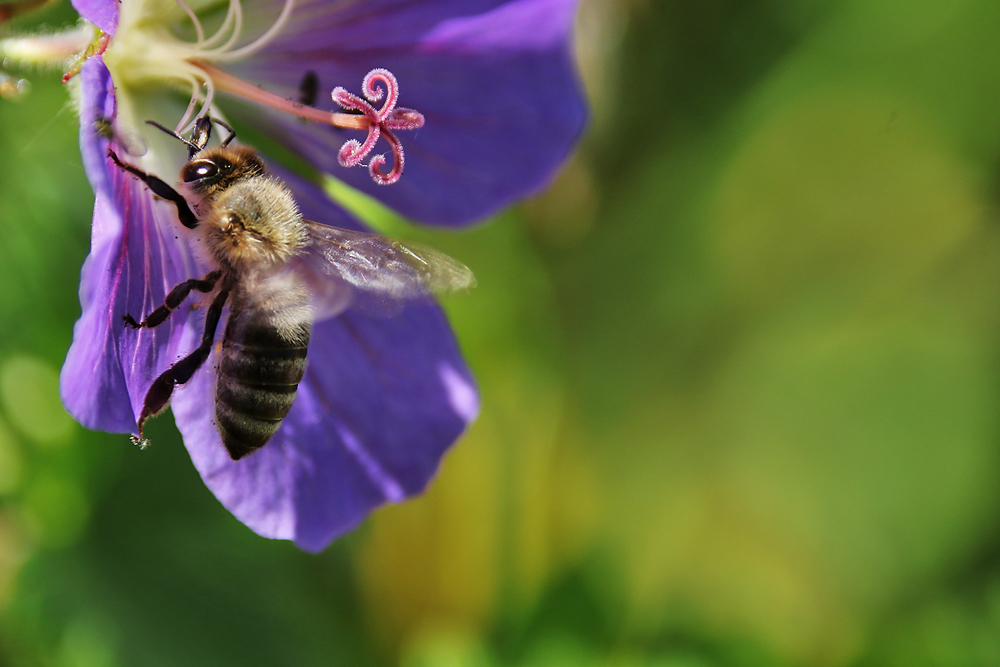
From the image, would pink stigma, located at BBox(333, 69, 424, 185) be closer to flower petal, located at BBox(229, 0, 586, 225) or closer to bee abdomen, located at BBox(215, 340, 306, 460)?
flower petal, located at BBox(229, 0, 586, 225)

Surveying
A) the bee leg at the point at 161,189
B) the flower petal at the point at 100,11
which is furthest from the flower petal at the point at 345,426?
the flower petal at the point at 100,11

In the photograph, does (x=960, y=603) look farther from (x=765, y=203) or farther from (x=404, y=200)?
(x=404, y=200)

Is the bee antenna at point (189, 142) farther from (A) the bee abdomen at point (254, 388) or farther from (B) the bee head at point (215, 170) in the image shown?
(A) the bee abdomen at point (254, 388)

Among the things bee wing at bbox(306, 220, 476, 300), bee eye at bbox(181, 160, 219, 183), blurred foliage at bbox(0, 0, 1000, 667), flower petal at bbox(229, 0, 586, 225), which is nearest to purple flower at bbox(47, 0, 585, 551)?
flower petal at bbox(229, 0, 586, 225)

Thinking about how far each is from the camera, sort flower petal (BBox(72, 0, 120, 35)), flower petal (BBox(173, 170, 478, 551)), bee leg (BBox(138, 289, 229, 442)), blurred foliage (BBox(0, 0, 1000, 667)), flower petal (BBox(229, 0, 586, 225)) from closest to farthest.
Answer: flower petal (BBox(72, 0, 120, 35)), bee leg (BBox(138, 289, 229, 442)), flower petal (BBox(173, 170, 478, 551)), flower petal (BBox(229, 0, 586, 225)), blurred foliage (BBox(0, 0, 1000, 667))

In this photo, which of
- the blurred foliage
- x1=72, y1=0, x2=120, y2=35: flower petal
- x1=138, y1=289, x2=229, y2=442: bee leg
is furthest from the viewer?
the blurred foliage

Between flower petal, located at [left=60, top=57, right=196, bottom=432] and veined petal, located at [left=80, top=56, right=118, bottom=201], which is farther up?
veined petal, located at [left=80, top=56, right=118, bottom=201]
